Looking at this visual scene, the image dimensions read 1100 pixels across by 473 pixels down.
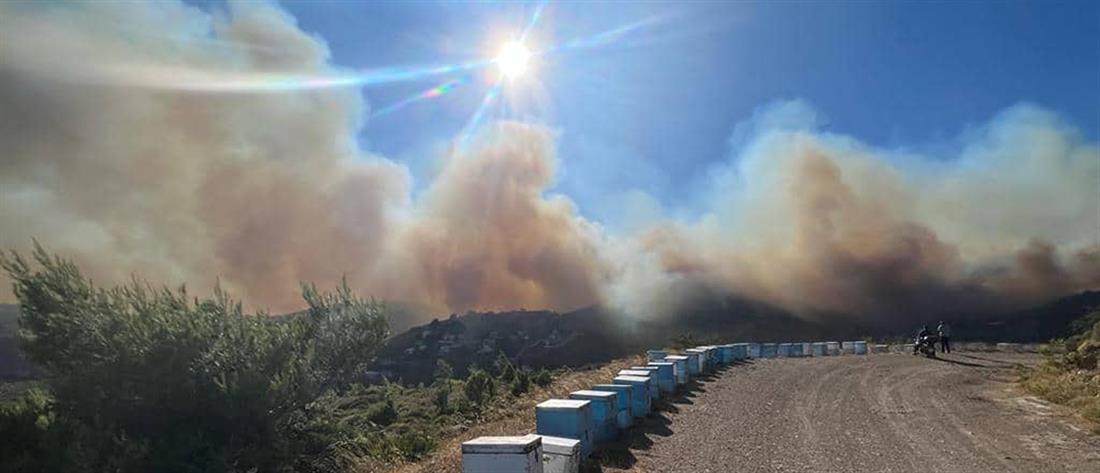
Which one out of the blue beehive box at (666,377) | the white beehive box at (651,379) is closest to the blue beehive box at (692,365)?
the blue beehive box at (666,377)

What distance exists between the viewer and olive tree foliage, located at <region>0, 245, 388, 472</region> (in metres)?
10.2

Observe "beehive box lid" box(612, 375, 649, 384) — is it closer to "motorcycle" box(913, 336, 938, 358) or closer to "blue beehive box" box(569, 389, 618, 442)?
"blue beehive box" box(569, 389, 618, 442)

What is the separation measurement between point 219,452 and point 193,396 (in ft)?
3.86

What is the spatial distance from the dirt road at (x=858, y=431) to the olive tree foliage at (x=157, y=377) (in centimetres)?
611

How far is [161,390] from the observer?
10883mm

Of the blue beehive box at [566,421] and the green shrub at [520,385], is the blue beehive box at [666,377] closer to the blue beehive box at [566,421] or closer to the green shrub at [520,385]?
the green shrub at [520,385]

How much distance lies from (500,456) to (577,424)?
3382 millimetres

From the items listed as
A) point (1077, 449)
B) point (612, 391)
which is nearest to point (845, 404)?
point (1077, 449)

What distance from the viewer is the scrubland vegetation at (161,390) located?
9656mm

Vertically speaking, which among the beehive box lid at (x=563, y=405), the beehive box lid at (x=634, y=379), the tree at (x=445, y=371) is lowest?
the tree at (x=445, y=371)

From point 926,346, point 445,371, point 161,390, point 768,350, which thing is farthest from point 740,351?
point 161,390

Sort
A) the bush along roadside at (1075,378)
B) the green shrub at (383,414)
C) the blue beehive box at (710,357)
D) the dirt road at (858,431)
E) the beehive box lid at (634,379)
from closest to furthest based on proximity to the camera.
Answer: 1. the dirt road at (858,431)
2. the bush along roadside at (1075,378)
3. the beehive box lid at (634,379)
4. the green shrub at (383,414)
5. the blue beehive box at (710,357)

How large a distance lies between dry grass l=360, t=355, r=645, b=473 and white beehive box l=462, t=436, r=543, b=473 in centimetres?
316

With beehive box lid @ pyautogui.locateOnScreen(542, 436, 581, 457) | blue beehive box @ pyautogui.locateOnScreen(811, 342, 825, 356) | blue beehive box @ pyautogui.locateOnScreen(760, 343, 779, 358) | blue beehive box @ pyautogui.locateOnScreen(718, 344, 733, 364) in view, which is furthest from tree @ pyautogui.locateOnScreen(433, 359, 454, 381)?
beehive box lid @ pyautogui.locateOnScreen(542, 436, 581, 457)
